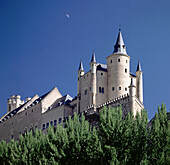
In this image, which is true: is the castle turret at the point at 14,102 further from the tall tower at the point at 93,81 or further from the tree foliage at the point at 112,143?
the tree foliage at the point at 112,143

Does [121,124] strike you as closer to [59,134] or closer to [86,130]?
[86,130]

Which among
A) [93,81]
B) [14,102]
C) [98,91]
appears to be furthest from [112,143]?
[14,102]

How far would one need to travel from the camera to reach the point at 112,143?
3925 cm

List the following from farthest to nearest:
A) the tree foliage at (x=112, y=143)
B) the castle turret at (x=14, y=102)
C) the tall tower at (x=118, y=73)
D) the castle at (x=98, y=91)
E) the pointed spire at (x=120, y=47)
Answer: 1. the castle turret at (x=14, y=102)
2. the pointed spire at (x=120, y=47)
3. the tall tower at (x=118, y=73)
4. the castle at (x=98, y=91)
5. the tree foliage at (x=112, y=143)

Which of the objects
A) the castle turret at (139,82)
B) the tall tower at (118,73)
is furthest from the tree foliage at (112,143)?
the castle turret at (139,82)

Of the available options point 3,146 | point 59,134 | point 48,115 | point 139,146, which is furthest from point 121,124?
point 48,115

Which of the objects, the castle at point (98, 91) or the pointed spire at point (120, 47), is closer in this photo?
the castle at point (98, 91)

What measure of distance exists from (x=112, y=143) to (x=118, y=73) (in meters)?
29.8

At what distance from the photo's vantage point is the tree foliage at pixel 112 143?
37.3 m

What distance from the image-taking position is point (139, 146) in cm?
3812

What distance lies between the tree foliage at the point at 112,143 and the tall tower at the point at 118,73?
22798 mm

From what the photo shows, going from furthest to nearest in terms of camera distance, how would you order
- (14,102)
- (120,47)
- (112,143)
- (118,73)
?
(14,102), (120,47), (118,73), (112,143)

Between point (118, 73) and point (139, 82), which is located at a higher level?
point (118, 73)

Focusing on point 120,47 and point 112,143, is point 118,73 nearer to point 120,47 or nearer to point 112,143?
point 120,47
